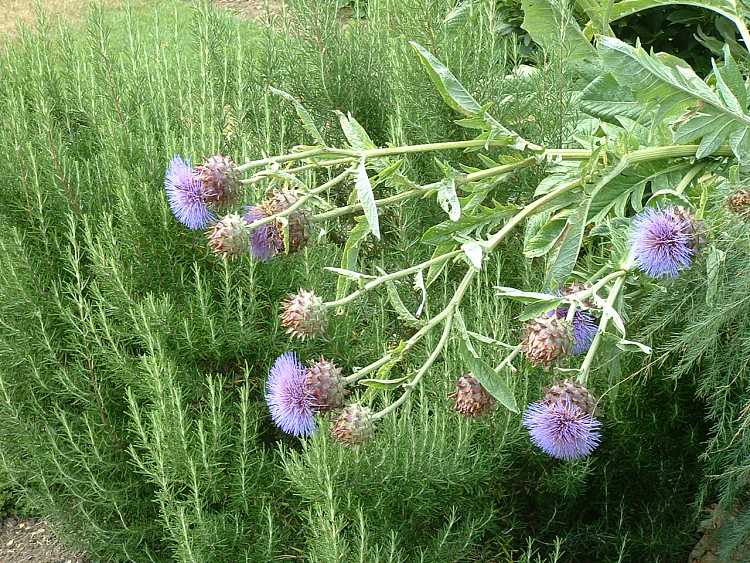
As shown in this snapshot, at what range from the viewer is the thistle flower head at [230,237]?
1.32 m

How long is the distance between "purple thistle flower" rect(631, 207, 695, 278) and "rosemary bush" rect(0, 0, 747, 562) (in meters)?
0.02

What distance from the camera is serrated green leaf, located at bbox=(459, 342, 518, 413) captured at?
1.29 metres

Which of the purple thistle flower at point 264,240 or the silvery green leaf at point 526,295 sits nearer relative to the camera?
the silvery green leaf at point 526,295

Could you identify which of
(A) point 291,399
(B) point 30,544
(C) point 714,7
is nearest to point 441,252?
(A) point 291,399

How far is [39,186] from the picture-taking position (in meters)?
2.31

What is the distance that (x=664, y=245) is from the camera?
1250 millimetres

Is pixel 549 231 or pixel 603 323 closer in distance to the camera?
pixel 603 323

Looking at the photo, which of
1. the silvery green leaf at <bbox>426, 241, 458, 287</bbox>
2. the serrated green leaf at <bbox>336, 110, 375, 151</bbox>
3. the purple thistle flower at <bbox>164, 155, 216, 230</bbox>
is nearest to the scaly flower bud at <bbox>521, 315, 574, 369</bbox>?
the silvery green leaf at <bbox>426, 241, 458, 287</bbox>

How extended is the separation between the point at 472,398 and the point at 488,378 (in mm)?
58

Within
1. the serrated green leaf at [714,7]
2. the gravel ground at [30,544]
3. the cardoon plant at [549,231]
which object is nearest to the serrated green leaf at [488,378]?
the cardoon plant at [549,231]

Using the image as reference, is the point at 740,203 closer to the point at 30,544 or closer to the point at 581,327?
the point at 581,327

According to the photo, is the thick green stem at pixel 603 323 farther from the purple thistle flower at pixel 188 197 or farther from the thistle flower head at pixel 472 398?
the purple thistle flower at pixel 188 197

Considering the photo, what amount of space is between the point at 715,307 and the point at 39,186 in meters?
1.74

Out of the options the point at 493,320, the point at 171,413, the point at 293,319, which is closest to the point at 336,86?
the point at 493,320
